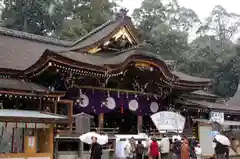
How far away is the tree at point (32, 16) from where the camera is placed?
140 feet

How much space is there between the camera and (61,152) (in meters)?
14.0

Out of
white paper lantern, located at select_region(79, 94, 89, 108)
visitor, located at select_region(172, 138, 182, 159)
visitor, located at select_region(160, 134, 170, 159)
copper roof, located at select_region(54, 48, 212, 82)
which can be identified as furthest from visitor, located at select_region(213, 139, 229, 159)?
white paper lantern, located at select_region(79, 94, 89, 108)

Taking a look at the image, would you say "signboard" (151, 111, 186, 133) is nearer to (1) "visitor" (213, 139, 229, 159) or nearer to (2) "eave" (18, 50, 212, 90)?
(2) "eave" (18, 50, 212, 90)

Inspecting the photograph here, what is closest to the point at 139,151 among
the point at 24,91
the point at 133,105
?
the point at 133,105

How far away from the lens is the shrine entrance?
760 inches

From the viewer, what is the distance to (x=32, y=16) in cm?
4322

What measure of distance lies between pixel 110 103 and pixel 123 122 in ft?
11.9

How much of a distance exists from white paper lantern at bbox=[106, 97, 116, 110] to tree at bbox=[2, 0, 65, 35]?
29.0m

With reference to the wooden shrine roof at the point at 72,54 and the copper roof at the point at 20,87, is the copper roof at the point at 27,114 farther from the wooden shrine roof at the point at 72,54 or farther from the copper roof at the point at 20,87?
the wooden shrine roof at the point at 72,54

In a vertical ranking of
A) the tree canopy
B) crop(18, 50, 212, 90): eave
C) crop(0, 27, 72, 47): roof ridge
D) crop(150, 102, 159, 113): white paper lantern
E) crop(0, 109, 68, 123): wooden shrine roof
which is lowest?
crop(0, 109, 68, 123): wooden shrine roof

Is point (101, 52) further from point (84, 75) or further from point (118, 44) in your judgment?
point (84, 75)

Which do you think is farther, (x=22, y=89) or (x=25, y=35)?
(x=25, y=35)

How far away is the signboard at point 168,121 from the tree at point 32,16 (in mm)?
29544

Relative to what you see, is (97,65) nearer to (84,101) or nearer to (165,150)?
(84,101)
